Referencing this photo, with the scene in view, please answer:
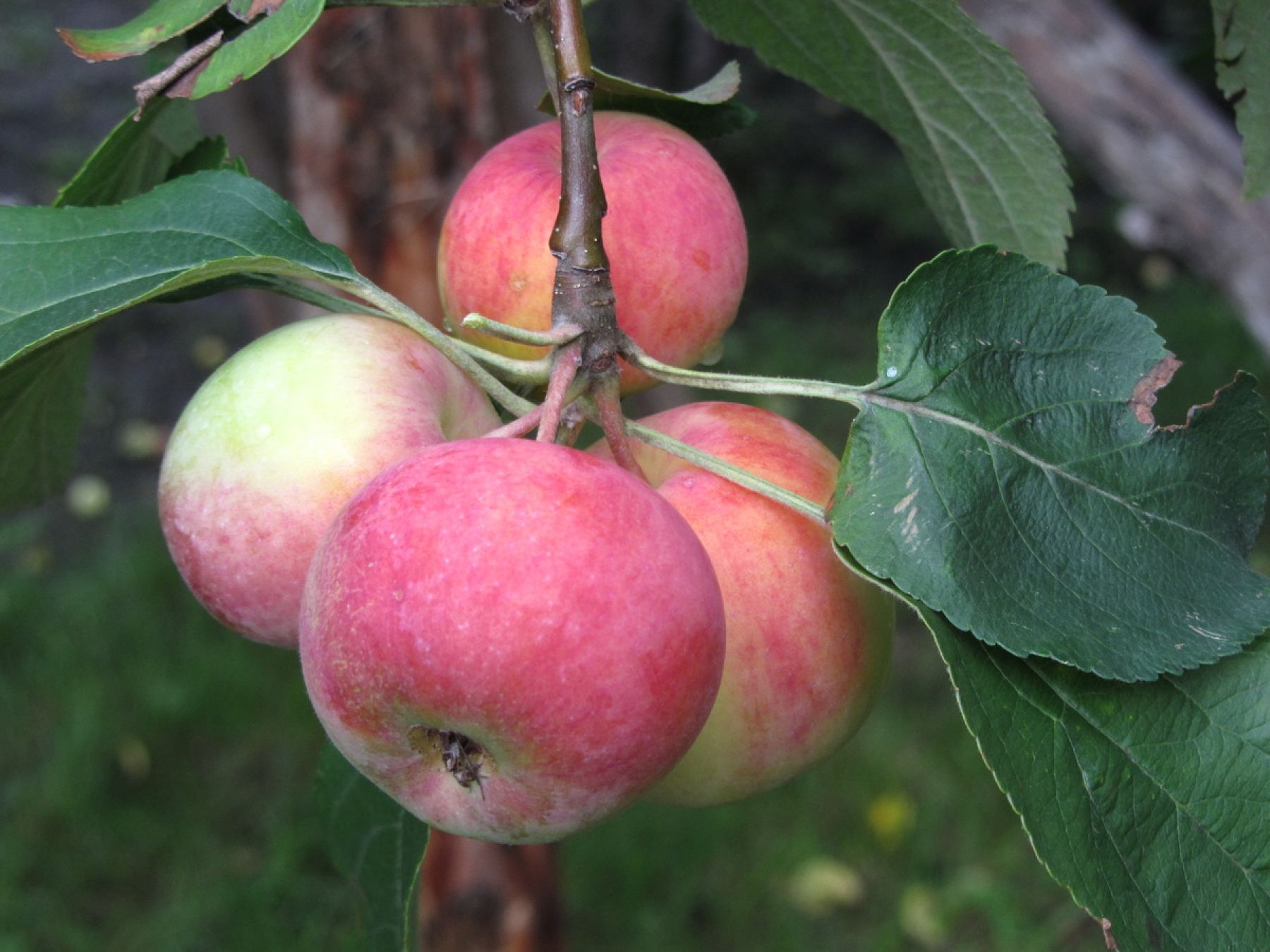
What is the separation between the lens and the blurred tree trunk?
201cm

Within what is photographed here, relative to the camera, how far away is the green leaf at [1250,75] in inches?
35.6

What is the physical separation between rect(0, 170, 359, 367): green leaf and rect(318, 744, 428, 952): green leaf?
392 millimetres

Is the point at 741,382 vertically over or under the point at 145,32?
under

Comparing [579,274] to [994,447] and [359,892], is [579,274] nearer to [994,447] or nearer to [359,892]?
[994,447]

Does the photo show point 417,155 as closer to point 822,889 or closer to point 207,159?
point 207,159

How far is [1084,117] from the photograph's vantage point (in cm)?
207

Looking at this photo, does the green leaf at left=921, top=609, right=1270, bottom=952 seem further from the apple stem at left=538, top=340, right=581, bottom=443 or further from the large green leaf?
the large green leaf

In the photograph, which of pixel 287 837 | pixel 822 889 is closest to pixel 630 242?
pixel 822 889

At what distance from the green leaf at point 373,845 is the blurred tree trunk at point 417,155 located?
1.05 metres

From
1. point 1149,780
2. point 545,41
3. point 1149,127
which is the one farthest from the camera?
point 1149,127

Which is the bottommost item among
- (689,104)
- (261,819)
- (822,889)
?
(261,819)

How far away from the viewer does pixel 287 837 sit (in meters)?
2.48

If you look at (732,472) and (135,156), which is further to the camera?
(135,156)

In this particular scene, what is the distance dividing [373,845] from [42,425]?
418mm
